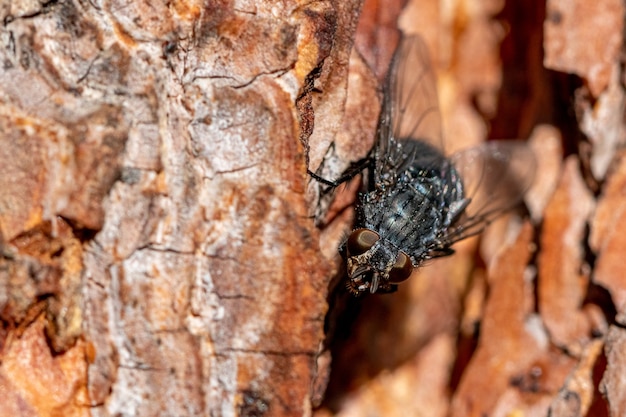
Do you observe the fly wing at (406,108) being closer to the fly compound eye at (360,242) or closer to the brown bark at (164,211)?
the fly compound eye at (360,242)

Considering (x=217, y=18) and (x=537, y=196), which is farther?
(x=537, y=196)

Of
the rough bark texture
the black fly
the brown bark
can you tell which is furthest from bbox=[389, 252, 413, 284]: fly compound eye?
the brown bark

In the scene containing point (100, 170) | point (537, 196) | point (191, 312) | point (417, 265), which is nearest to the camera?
point (100, 170)

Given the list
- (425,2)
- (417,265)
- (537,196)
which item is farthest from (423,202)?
(425,2)

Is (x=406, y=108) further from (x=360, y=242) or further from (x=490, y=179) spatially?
(x=360, y=242)

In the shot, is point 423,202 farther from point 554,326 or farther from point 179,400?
point 179,400

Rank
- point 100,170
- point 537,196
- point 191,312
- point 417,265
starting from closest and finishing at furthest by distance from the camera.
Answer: point 100,170, point 191,312, point 417,265, point 537,196

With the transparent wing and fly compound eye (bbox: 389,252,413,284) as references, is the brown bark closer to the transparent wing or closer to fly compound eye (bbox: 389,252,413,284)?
fly compound eye (bbox: 389,252,413,284)

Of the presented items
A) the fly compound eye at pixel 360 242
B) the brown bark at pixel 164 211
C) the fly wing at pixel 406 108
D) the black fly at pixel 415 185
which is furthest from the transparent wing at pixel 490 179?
the brown bark at pixel 164 211
